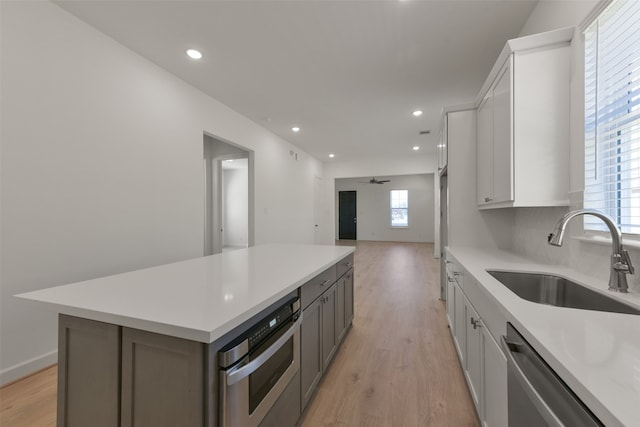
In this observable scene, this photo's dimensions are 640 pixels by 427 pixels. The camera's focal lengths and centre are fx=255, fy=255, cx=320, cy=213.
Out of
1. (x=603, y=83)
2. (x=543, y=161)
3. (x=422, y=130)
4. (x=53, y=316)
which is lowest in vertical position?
(x=53, y=316)

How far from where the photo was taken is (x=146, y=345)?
2.95ft

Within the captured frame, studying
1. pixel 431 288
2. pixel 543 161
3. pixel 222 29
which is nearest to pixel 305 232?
pixel 431 288

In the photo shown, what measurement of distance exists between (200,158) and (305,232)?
3726mm

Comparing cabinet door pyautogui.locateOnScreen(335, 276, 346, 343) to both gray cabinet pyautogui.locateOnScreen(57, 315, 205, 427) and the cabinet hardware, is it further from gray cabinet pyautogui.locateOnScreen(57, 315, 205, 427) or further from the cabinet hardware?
gray cabinet pyautogui.locateOnScreen(57, 315, 205, 427)

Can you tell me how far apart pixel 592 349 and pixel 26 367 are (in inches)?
129

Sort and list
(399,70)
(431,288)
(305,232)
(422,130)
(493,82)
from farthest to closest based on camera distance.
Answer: (305,232) → (422,130) → (431,288) → (399,70) → (493,82)

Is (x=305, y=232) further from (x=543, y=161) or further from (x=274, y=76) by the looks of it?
(x=543, y=161)

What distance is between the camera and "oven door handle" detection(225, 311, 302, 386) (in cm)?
88

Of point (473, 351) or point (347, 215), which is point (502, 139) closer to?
point (473, 351)

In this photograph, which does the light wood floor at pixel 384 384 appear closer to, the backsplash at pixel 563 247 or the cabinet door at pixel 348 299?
the cabinet door at pixel 348 299

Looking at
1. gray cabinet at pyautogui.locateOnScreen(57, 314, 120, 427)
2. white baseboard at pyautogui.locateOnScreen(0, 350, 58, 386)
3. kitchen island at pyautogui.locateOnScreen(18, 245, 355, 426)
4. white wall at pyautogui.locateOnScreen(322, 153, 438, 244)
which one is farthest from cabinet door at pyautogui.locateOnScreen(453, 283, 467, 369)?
white wall at pyautogui.locateOnScreen(322, 153, 438, 244)

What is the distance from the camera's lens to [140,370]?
0.91 m

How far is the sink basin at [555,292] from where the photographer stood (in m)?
1.14

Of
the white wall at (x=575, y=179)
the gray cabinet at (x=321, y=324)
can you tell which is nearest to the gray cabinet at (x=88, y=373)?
the gray cabinet at (x=321, y=324)
